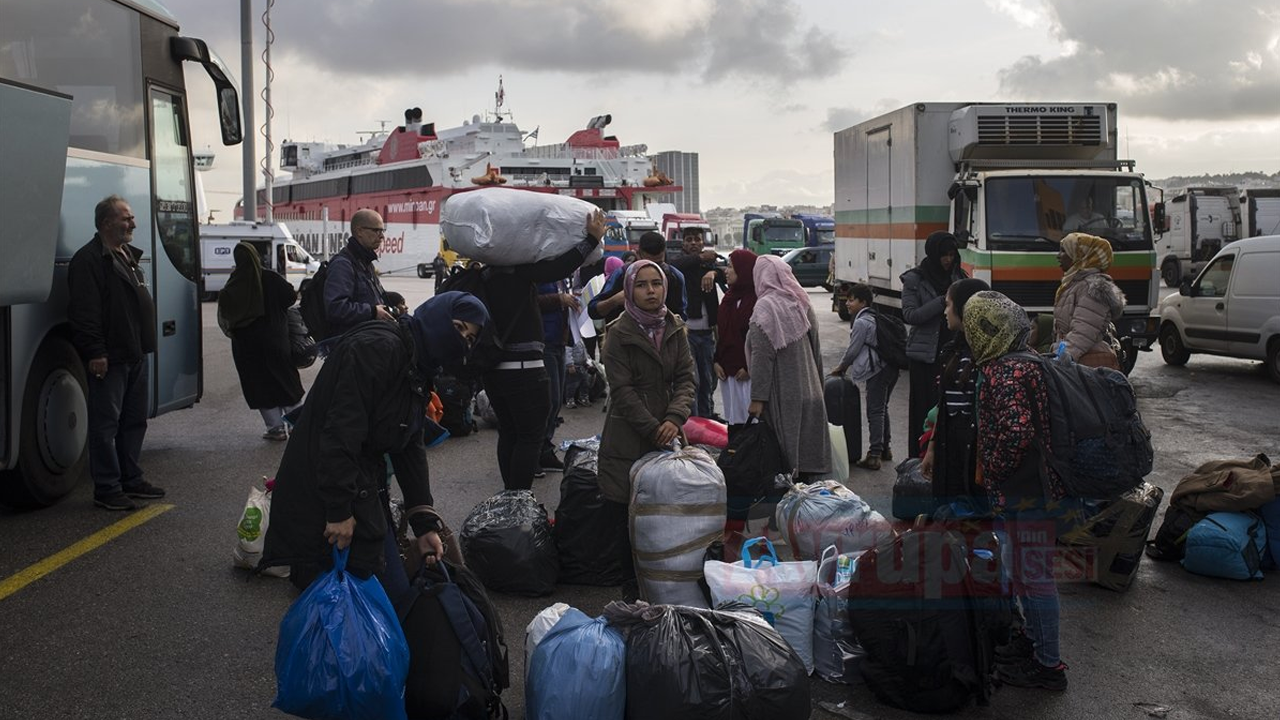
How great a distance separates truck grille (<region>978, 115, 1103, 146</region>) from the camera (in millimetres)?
13203

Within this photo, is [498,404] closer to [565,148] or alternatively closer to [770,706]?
[770,706]

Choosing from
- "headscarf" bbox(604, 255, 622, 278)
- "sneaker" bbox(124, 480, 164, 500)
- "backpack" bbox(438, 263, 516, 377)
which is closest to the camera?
"backpack" bbox(438, 263, 516, 377)

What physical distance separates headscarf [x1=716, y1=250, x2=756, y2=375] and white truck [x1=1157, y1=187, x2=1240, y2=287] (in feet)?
88.2

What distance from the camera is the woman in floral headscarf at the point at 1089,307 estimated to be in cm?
694

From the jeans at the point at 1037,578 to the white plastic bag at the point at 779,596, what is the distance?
2.75 feet

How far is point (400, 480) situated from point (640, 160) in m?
48.7

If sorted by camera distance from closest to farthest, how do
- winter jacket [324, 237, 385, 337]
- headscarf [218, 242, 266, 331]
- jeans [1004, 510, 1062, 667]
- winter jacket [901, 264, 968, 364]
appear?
jeans [1004, 510, 1062, 667]
winter jacket [324, 237, 385, 337]
winter jacket [901, 264, 968, 364]
headscarf [218, 242, 266, 331]

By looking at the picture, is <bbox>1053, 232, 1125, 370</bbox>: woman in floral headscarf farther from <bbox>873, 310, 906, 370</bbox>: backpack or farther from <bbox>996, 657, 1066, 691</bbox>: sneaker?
<bbox>996, 657, 1066, 691</bbox>: sneaker

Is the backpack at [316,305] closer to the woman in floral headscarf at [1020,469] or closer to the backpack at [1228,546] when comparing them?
the woman in floral headscarf at [1020,469]

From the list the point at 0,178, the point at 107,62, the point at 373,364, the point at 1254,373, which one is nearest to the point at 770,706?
the point at 373,364

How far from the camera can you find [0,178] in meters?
5.17

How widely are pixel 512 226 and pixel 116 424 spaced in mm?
2966

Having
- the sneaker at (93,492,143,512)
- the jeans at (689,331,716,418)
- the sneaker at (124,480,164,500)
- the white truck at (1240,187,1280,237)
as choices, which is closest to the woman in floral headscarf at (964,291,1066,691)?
the jeans at (689,331,716,418)

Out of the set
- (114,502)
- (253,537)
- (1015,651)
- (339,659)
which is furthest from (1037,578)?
(114,502)
